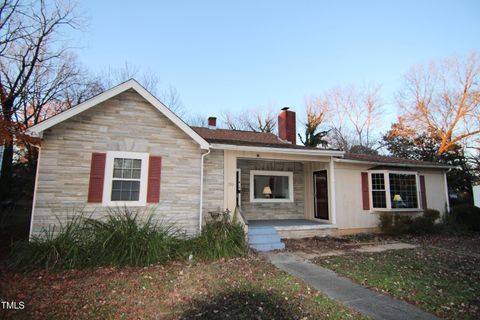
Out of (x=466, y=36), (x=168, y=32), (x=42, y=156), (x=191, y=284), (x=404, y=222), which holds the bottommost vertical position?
(x=191, y=284)

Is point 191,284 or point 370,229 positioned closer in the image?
point 191,284

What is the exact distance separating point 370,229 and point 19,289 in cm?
1115

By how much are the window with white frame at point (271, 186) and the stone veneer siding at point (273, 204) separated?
18cm

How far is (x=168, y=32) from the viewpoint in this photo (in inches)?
429

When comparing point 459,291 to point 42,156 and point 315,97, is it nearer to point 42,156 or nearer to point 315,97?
point 42,156

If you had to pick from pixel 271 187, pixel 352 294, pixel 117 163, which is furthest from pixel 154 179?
pixel 352 294

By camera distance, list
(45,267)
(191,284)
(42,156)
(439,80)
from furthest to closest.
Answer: (439,80)
(42,156)
(45,267)
(191,284)

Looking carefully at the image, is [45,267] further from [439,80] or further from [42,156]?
Answer: [439,80]

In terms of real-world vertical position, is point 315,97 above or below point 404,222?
above

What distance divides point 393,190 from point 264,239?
258 inches

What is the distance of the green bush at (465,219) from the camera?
11102 millimetres

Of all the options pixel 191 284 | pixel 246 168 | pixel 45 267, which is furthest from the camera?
pixel 246 168

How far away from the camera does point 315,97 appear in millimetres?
26438

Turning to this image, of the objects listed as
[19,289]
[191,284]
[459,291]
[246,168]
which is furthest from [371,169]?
[19,289]
